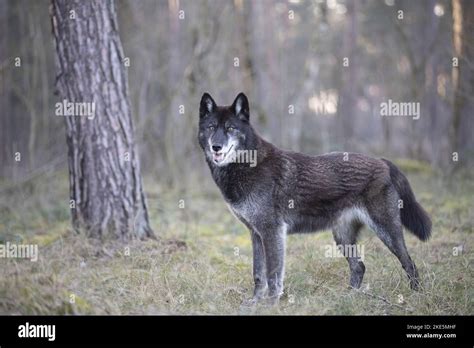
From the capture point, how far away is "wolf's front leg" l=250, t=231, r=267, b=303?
5.49m

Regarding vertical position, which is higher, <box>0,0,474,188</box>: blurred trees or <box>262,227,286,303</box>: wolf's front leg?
<box>0,0,474,188</box>: blurred trees

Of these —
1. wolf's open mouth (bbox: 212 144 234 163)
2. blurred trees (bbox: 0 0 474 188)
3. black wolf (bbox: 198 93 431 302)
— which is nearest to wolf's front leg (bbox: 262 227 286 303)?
black wolf (bbox: 198 93 431 302)

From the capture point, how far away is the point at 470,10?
11.3 meters

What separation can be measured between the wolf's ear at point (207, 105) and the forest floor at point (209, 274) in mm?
1815

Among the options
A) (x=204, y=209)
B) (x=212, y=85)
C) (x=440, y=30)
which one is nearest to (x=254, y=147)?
(x=204, y=209)

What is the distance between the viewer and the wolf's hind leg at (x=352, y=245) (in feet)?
19.1

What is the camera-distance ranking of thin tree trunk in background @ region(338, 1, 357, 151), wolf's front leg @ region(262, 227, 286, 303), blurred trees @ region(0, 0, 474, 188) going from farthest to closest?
thin tree trunk in background @ region(338, 1, 357, 151), blurred trees @ region(0, 0, 474, 188), wolf's front leg @ region(262, 227, 286, 303)

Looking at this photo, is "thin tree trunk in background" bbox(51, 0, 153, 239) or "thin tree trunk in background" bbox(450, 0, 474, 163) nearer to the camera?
"thin tree trunk in background" bbox(51, 0, 153, 239)

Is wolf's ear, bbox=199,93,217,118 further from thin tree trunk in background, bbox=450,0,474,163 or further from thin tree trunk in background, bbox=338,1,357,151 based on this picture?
thin tree trunk in background, bbox=338,1,357,151

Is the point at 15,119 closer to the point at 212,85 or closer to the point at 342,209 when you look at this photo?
the point at 212,85

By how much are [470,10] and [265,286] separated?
899 cm

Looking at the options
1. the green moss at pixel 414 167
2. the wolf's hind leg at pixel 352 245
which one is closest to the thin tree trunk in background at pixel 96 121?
the wolf's hind leg at pixel 352 245
